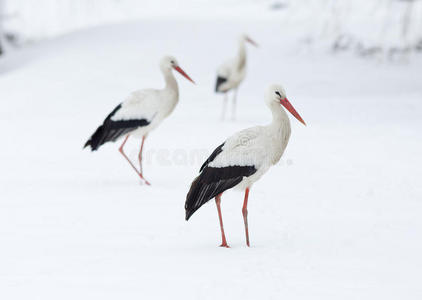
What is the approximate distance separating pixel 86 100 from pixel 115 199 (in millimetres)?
6723

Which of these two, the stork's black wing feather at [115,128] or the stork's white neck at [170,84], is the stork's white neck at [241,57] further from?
the stork's black wing feather at [115,128]

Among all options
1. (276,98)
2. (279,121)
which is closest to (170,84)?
(276,98)

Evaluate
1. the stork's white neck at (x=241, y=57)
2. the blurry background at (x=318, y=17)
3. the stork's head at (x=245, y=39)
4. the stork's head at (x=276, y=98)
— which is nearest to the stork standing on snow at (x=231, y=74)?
the stork's white neck at (x=241, y=57)

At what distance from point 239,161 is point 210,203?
1.73 meters

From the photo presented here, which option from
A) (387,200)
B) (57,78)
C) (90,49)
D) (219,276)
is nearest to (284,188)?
(387,200)

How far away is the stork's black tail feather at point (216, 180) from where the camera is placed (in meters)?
5.21

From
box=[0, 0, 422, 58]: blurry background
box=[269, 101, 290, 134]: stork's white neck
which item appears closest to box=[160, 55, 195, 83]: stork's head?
box=[269, 101, 290, 134]: stork's white neck

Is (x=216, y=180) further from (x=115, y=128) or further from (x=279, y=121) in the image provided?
(x=115, y=128)

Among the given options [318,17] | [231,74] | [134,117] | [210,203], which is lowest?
[318,17]

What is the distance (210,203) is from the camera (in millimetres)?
6914

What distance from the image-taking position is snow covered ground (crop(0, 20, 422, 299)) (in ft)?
14.9

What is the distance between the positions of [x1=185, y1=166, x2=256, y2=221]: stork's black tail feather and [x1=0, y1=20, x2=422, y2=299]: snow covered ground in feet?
1.45

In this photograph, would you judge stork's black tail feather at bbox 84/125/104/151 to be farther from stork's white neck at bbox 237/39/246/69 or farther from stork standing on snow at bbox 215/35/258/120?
stork's white neck at bbox 237/39/246/69

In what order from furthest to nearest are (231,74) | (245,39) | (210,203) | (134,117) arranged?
(245,39) → (231,74) → (134,117) → (210,203)
